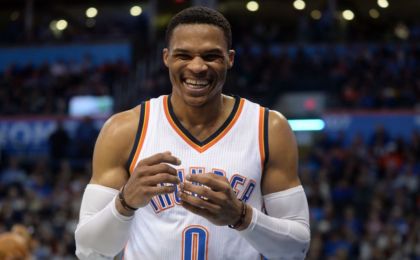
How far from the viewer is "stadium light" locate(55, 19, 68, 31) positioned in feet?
84.4

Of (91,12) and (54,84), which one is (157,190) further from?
(91,12)

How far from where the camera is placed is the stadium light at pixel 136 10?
2503 centimetres

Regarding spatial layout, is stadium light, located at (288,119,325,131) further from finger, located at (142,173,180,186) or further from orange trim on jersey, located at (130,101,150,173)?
finger, located at (142,173,180,186)

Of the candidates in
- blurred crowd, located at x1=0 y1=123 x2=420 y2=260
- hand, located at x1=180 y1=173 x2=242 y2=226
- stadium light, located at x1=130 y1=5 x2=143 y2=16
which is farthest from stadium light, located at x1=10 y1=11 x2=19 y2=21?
hand, located at x1=180 y1=173 x2=242 y2=226

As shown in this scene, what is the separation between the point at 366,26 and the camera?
24078 millimetres

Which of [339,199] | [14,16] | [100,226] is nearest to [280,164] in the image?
[100,226]

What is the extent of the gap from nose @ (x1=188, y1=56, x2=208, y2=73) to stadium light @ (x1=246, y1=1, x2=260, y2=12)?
22402 millimetres

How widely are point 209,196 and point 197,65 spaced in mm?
682

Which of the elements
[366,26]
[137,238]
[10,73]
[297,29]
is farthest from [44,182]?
[137,238]

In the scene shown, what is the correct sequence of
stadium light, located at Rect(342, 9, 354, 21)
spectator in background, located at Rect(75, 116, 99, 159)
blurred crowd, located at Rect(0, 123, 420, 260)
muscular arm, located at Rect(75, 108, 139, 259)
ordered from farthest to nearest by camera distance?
stadium light, located at Rect(342, 9, 354, 21)
spectator in background, located at Rect(75, 116, 99, 159)
blurred crowd, located at Rect(0, 123, 420, 260)
muscular arm, located at Rect(75, 108, 139, 259)

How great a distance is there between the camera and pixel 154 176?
124 inches

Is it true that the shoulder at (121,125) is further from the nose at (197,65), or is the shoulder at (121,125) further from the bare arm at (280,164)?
the bare arm at (280,164)

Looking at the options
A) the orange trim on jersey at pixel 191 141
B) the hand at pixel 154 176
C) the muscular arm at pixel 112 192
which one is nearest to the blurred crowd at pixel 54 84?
the orange trim on jersey at pixel 191 141

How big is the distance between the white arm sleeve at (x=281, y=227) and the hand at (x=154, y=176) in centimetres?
42
